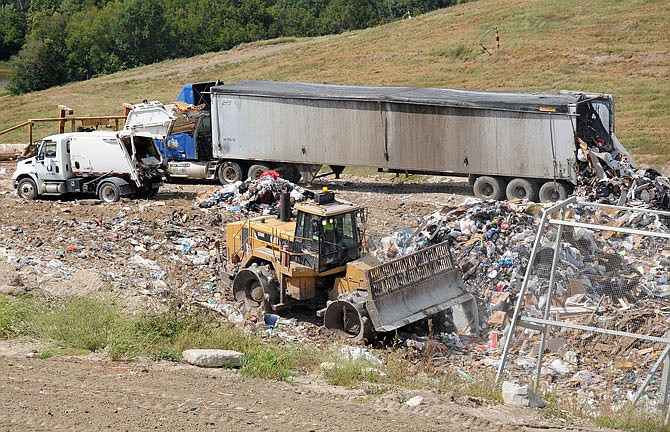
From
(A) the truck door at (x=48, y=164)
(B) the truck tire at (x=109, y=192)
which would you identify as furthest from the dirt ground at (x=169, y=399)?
(A) the truck door at (x=48, y=164)

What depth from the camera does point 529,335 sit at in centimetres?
1206

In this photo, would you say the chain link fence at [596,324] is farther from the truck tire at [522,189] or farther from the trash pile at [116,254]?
the truck tire at [522,189]

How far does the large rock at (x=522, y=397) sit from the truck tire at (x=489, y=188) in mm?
12905

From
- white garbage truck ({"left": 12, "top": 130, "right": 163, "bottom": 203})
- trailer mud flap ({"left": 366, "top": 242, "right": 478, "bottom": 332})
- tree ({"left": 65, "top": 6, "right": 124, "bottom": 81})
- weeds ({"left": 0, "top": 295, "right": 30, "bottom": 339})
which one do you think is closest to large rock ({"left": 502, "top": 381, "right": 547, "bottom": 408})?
trailer mud flap ({"left": 366, "top": 242, "right": 478, "bottom": 332})

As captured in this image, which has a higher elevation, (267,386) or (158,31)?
(158,31)

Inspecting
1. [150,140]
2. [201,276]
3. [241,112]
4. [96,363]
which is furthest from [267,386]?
[241,112]

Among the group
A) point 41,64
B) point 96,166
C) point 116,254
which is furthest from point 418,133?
point 41,64

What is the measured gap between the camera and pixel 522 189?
21.4 m

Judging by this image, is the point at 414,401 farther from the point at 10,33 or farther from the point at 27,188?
the point at 10,33

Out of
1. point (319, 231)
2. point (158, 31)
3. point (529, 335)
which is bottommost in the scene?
point (529, 335)

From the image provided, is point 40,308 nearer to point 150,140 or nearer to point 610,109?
point 150,140

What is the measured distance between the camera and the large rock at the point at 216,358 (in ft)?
33.1

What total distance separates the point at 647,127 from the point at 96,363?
884 inches

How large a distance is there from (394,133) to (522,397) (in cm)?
1405
